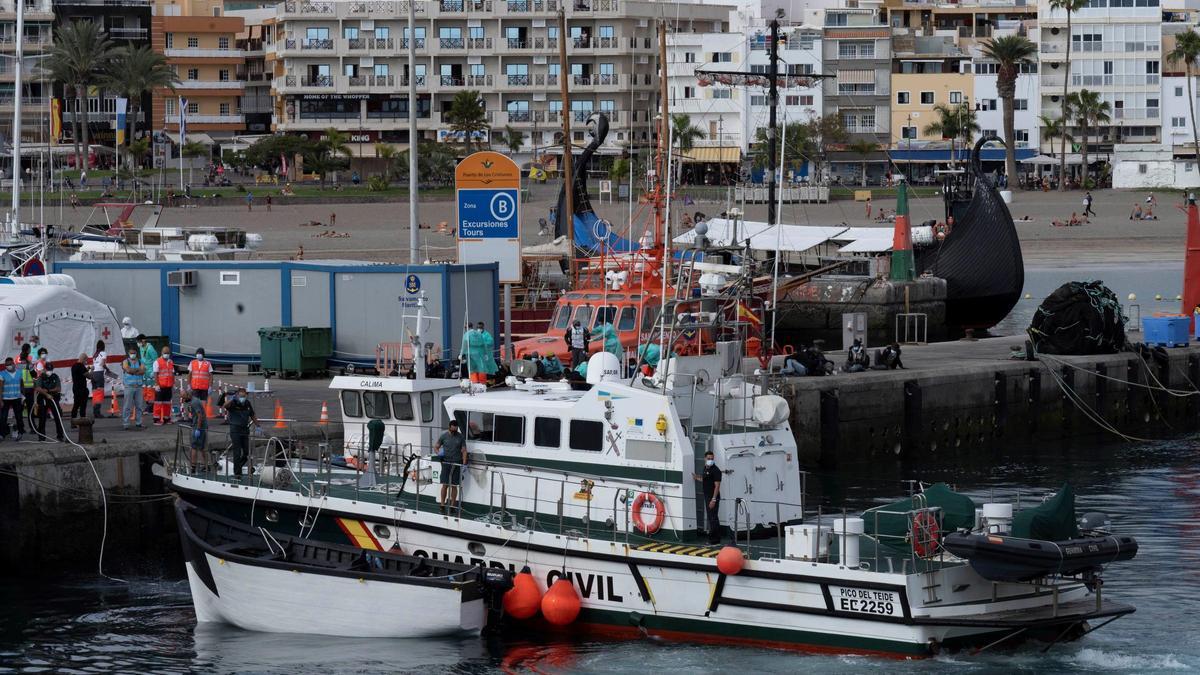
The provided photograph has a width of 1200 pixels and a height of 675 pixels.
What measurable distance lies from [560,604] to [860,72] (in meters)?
95.8

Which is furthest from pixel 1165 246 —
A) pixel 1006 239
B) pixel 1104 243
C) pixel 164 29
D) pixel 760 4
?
pixel 164 29

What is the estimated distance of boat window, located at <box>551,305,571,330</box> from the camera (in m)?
35.7

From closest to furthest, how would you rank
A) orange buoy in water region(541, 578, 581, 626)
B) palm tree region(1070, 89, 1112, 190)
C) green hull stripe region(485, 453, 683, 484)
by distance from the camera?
orange buoy in water region(541, 578, 581, 626) → green hull stripe region(485, 453, 683, 484) → palm tree region(1070, 89, 1112, 190)

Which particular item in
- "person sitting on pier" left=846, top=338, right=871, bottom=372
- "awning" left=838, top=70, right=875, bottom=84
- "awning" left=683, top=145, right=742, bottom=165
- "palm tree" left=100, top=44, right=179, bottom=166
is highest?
"awning" left=838, top=70, right=875, bottom=84

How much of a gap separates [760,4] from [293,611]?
8441 centimetres

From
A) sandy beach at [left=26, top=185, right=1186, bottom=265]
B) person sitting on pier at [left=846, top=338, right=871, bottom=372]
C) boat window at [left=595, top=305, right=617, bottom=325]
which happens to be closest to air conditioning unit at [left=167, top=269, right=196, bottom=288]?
boat window at [left=595, top=305, right=617, bottom=325]

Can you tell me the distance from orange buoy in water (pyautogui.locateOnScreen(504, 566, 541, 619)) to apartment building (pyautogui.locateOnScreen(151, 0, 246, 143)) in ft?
305

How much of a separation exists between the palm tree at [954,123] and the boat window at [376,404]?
267ft

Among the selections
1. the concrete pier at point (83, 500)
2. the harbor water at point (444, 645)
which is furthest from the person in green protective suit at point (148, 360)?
the harbor water at point (444, 645)

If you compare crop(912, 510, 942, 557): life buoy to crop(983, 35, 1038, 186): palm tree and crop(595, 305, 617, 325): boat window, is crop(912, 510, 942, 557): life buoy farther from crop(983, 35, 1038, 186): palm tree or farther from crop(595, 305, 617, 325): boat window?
crop(983, 35, 1038, 186): palm tree

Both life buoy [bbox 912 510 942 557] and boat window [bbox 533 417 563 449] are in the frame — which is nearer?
life buoy [bbox 912 510 942 557]

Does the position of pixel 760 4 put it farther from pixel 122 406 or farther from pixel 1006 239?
pixel 122 406

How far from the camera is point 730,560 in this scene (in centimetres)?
1981

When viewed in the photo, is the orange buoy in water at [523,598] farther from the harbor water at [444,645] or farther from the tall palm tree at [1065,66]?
the tall palm tree at [1065,66]
